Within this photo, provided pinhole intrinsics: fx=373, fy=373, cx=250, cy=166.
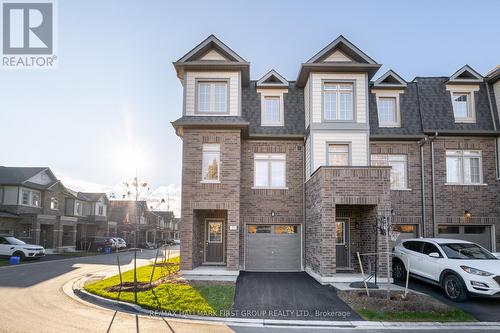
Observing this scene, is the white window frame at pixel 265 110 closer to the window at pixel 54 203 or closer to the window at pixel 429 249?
the window at pixel 429 249

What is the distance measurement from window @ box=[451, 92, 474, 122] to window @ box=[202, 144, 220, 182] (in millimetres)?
10789

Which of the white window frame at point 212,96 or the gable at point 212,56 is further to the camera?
the gable at point 212,56

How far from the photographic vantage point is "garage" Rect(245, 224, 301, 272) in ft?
53.0

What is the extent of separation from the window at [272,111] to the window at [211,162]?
109 inches

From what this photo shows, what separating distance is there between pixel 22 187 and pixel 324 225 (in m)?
26.6

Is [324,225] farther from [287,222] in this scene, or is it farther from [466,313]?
[466,313]

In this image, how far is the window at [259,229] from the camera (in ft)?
53.7

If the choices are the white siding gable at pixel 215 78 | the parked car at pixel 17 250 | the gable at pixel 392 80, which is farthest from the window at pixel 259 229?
the parked car at pixel 17 250

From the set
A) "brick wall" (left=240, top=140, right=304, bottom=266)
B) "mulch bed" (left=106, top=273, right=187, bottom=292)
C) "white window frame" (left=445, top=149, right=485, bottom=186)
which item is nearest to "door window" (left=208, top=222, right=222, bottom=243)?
"brick wall" (left=240, top=140, right=304, bottom=266)

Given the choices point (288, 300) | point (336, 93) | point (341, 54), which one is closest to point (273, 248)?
point (288, 300)

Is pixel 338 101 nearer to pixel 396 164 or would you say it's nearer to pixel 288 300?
pixel 396 164

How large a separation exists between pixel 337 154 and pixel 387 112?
3.63m

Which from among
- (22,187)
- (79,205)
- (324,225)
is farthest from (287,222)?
(79,205)

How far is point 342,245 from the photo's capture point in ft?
50.9
